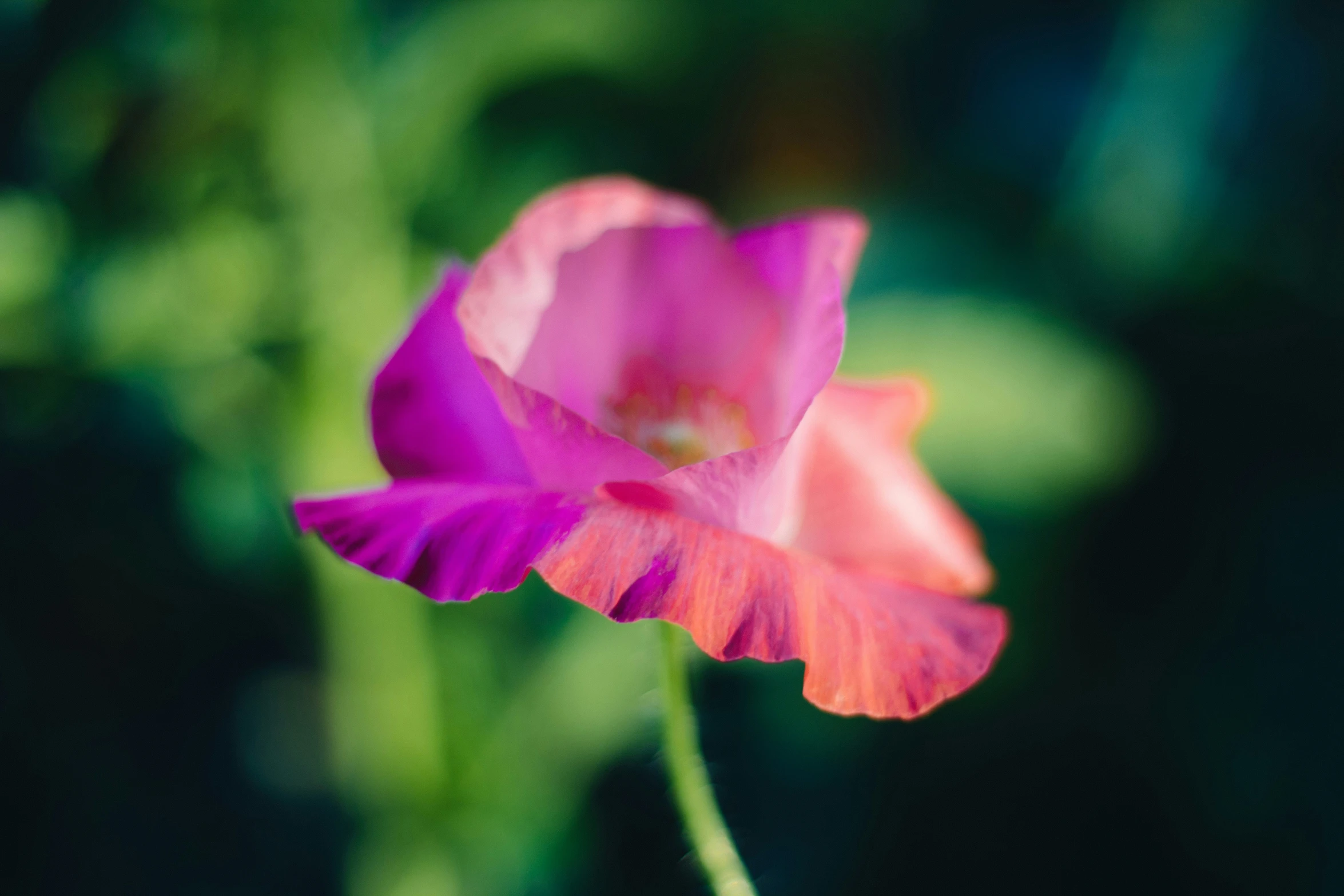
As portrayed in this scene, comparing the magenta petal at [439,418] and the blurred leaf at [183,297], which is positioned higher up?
the magenta petal at [439,418]

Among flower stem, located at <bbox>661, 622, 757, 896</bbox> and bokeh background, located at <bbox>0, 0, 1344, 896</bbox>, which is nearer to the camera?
flower stem, located at <bbox>661, 622, 757, 896</bbox>

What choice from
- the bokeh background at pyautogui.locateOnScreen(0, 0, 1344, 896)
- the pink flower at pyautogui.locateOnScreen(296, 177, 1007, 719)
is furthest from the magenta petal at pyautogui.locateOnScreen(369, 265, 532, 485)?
the bokeh background at pyautogui.locateOnScreen(0, 0, 1344, 896)

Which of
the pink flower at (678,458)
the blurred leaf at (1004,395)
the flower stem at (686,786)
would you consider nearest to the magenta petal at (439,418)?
the pink flower at (678,458)

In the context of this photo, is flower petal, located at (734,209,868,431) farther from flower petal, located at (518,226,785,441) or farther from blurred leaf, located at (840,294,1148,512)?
blurred leaf, located at (840,294,1148,512)

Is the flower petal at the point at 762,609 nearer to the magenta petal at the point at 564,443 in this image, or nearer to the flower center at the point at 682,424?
the magenta petal at the point at 564,443

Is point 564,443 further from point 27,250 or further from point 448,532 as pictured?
point 27,250

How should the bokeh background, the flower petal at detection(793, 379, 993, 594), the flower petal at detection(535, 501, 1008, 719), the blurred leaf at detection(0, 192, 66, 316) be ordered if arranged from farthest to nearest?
1. the bokeh background
2. the blurred leaf at detection(0, 192, 66, 316)
3. the flower petal at detection(793, 379, 993, 594)
4. the flower petal at detection(535, 501, 1008, 719)
